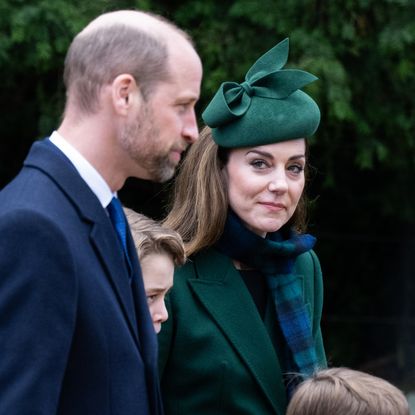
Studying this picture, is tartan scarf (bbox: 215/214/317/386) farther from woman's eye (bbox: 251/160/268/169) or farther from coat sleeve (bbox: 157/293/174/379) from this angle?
coat sleeve (bbox: 157/293/174/379)

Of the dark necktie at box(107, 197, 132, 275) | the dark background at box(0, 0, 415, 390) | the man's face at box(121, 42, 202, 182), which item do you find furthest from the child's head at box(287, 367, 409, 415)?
the dark background at box(0, 0, 415, 390)

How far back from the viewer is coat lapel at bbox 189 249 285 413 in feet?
9.23

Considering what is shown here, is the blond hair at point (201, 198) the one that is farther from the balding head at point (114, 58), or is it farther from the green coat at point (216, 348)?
the balding head at point (114, 58)

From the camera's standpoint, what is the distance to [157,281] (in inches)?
108

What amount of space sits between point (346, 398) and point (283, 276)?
58cm

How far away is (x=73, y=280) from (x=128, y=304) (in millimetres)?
198

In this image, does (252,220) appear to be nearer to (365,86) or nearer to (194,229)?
(194,229)

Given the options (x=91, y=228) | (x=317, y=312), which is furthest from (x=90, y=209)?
(x=317, y=312)

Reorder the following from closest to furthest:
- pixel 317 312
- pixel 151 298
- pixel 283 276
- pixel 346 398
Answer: pixel 346 398
pixel 151 298
pixel 283 276
pixel 317 312

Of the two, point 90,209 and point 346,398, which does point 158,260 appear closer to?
point 346,398

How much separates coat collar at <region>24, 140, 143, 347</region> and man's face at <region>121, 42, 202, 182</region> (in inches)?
4.5

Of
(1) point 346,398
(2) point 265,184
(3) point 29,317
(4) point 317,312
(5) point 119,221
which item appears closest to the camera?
(3) point 29,317

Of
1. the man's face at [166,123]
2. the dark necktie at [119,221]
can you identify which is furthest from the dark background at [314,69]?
the man's face at [166,123]

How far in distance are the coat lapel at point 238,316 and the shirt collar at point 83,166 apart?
939 millimetres
